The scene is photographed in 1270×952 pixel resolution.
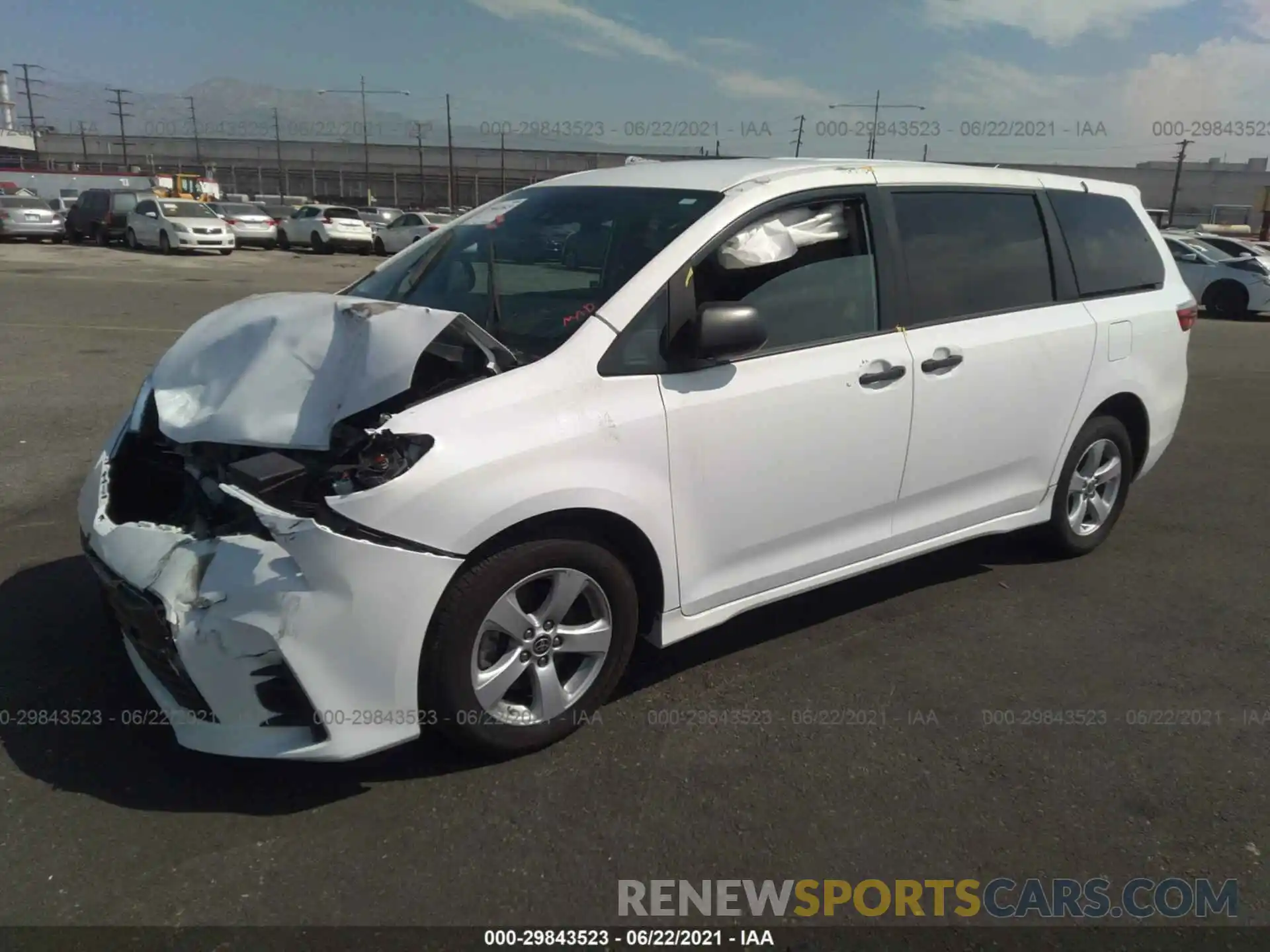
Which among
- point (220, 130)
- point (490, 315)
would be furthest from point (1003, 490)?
point (220, 130)

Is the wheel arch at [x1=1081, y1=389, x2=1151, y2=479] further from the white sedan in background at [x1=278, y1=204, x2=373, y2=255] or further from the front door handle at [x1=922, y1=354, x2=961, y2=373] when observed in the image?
the white sedan in background at [x1=278, y1=204, x2=373, y2=255]

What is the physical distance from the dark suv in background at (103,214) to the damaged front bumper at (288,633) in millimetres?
29981

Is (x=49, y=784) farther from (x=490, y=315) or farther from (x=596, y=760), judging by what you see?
(x=490, y=315)

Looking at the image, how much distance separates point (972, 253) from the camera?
420cm

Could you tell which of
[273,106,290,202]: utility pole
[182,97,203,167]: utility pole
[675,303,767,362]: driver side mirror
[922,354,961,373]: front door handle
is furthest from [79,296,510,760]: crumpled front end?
[182,97,203,167]: utility pole

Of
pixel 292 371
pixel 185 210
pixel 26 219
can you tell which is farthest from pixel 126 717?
pixel 26 219

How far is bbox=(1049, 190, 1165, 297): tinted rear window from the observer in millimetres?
4680

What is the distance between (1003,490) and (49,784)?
3861 millimetres

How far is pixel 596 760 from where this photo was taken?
312 centimetres

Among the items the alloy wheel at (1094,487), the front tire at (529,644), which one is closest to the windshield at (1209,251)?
the alloy wheel at (1094,487)

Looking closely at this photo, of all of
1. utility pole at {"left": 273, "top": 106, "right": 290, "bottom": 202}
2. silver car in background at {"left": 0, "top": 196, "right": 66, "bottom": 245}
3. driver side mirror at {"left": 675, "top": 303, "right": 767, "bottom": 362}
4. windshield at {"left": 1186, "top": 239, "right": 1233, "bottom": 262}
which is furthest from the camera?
utility pole at {"left": 273, "top": 106, "right": 290, "bottom": 202}

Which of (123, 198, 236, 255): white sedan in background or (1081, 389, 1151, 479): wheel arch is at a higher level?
(123, 198, 236, 255): white sedan in background

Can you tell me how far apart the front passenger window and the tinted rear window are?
1.51 meters

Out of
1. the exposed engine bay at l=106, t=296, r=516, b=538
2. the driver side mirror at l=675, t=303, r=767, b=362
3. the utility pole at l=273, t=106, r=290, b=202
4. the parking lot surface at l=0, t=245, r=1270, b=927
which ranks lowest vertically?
the parking lot surface at l=0, t=245, r=1270, b=927
